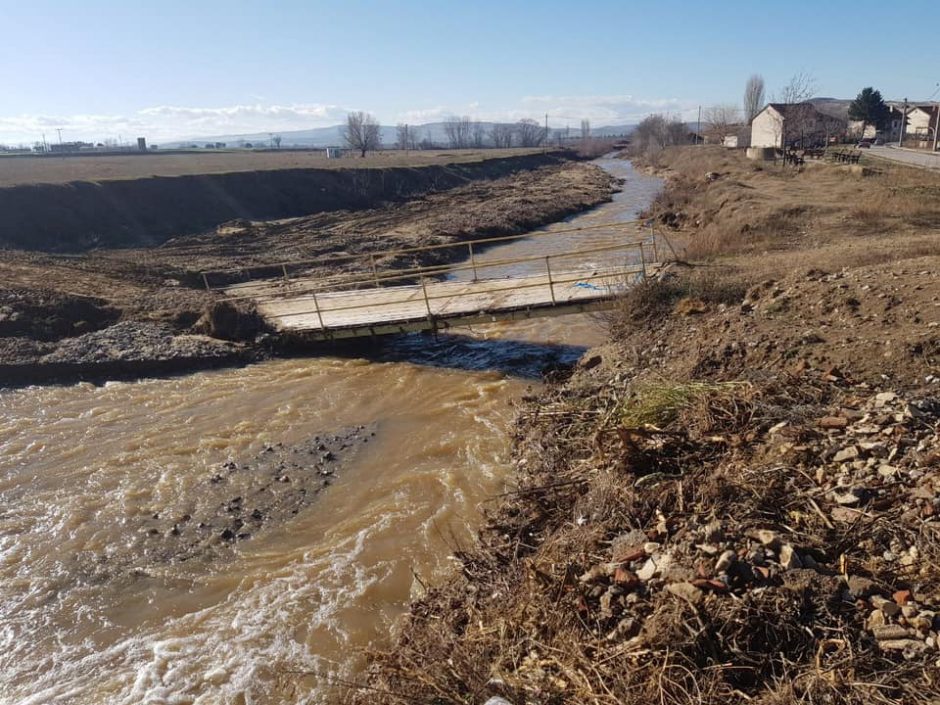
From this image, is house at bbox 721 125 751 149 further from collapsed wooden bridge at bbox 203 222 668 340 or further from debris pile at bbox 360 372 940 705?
debris pile at bbox 360 372 940 705

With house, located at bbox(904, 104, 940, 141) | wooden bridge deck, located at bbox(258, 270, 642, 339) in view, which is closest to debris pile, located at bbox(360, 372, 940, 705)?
wooden bridge deck, located at bbox(258, 270, 642, 339)

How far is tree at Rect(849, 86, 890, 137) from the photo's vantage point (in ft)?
190

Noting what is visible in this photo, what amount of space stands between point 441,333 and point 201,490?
23.2 ft

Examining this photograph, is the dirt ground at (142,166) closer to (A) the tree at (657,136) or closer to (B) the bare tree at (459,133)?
(A) the tree at (657,136)

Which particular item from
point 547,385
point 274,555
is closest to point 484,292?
point 547,385

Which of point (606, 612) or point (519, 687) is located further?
point (606, 612)

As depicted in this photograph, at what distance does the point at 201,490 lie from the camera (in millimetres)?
7926

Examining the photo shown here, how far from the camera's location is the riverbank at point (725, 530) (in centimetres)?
360

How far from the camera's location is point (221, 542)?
6.91 m

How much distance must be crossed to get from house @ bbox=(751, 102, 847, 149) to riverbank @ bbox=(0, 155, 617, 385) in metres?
17.8

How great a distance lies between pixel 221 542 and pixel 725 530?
5303 mm

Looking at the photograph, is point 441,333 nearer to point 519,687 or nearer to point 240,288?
point 240,288

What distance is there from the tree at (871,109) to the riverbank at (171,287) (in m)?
41.7

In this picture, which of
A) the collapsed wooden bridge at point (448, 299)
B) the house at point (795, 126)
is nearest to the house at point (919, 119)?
the house at point (795, 126)
